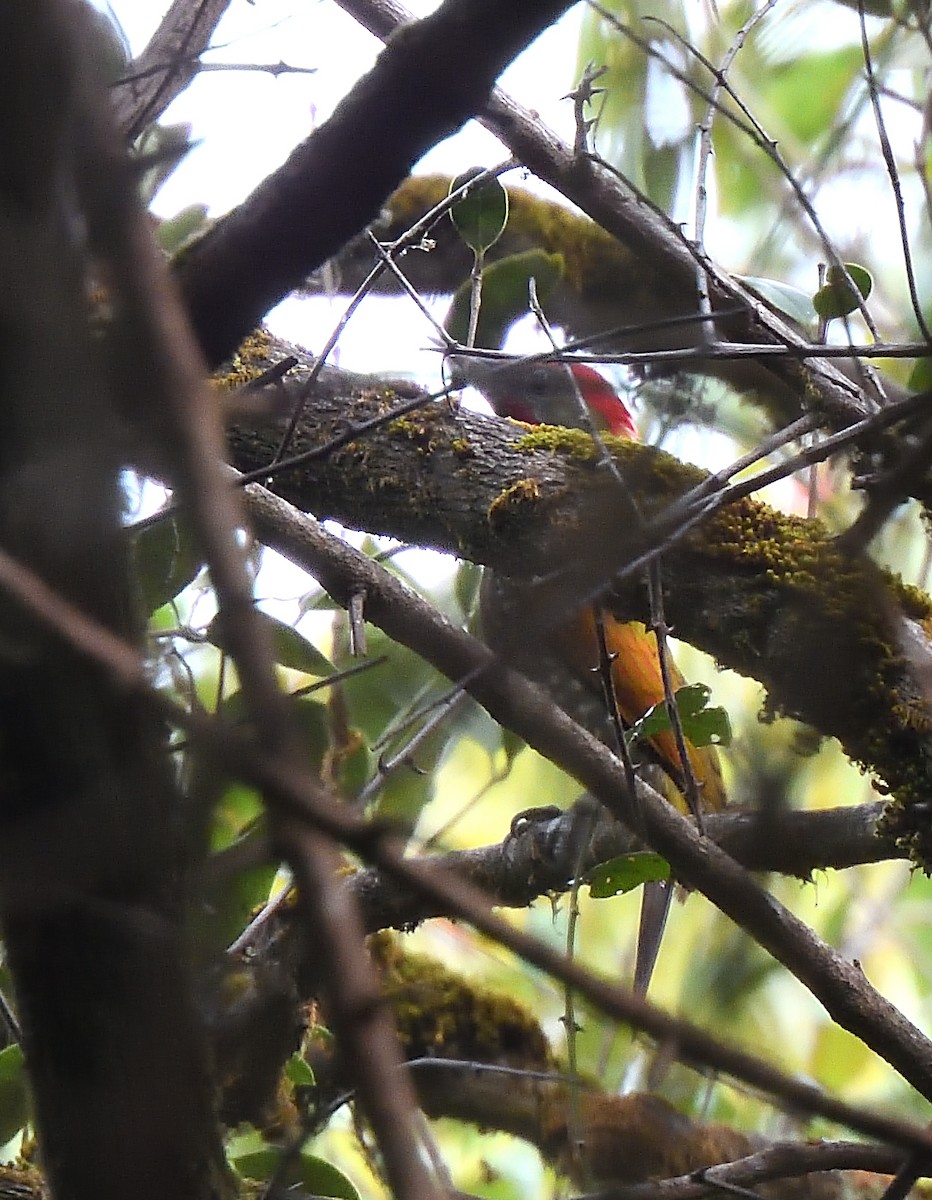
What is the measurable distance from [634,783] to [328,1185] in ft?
1.90

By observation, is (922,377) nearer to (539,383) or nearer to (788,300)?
(788,300)

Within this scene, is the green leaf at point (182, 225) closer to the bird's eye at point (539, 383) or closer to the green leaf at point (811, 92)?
the bird's eye at point (539, 383)

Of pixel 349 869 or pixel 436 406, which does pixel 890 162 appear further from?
pixel 349 869

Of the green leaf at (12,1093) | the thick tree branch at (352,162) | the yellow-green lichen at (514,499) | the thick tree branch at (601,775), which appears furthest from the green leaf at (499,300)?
the green leaf at (12,1093)

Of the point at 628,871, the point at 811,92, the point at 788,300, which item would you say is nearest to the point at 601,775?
the point at 628,871

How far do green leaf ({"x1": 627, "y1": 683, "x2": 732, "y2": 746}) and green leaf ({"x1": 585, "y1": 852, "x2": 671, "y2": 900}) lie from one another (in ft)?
0.51

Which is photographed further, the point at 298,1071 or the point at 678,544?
the point at 298,1071

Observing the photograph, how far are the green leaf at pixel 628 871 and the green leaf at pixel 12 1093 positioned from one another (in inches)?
24.7

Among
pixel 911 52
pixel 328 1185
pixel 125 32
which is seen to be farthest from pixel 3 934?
pixel 911 52

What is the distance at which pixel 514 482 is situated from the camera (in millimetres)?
1502

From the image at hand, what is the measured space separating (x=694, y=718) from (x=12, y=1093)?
85cm

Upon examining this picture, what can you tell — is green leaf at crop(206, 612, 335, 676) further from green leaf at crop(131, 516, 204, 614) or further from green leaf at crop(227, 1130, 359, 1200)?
green leaf at crop(227, 1130, 359, 1200)

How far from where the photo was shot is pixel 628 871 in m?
1.22

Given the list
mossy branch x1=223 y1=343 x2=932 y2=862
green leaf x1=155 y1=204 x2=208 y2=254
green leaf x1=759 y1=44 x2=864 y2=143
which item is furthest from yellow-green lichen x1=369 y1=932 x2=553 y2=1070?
green leaf x1=759 y1=44 x2=864 y2=143
